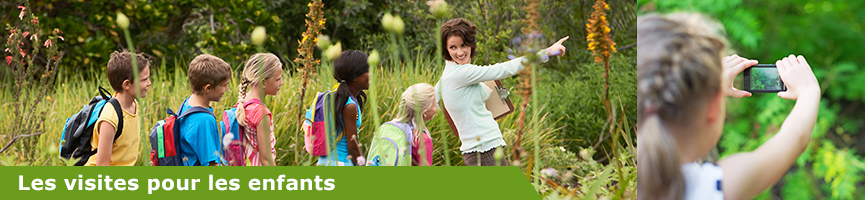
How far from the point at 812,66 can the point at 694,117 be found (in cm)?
107

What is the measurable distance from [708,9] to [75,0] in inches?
188

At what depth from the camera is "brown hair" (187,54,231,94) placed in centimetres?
224

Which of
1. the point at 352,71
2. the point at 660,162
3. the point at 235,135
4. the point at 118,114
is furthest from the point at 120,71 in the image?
the point at 660,162

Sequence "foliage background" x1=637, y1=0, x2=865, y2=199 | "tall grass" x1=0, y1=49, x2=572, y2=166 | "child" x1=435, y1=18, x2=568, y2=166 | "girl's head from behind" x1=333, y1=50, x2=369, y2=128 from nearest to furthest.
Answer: "foliage background" x1=637, y1=0, x2=865, y2=199 < "girl's head from behind" x1=333, y1=50, x2=369, y2=128 < "child" x1=435, y1=18, x2=568, y2=166 < "tall grass" x1=0, y1=49, x2=572, y2=166

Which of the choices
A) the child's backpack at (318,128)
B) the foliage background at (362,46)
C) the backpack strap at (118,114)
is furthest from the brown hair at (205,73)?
the foliage background at (362,46)

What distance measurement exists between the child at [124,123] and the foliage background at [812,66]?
1876mm

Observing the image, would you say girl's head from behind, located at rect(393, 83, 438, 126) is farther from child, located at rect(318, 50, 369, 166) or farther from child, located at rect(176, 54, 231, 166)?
child, located at rect(176, 54, 231, 166)

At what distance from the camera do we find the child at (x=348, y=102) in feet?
7.47

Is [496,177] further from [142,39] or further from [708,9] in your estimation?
[142,39]

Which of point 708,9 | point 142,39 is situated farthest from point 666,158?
point 142,39

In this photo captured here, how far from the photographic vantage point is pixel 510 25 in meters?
4.23

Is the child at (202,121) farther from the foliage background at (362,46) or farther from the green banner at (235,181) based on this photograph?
the foliage background at (362,46)

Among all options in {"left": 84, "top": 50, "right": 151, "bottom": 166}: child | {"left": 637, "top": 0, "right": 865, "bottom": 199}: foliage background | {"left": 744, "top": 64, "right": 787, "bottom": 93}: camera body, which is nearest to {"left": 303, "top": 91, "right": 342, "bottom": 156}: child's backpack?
{"left": 84, "top": 50, "right": 151, "bottom": 166}: child

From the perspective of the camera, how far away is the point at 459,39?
2578mm
